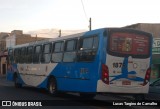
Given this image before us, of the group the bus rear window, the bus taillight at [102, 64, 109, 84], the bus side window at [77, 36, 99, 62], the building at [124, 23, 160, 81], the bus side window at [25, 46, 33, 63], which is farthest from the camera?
the building at [124, 23, 160, 81]

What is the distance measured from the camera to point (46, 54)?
66.5 feet

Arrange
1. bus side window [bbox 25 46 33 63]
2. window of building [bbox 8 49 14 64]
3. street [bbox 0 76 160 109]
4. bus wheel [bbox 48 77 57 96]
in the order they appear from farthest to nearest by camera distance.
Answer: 1. window of building [bbox 8 49 14 64]
2. bus side window [bbox 25 46 33 63]
3. bus wheel [bbox 48 77 57 96]
4. street [bbox 0 76 160 109]

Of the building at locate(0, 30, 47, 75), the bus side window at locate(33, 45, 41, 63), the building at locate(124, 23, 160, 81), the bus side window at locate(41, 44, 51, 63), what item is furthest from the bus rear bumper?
the building at locate(0, 30, 47, 75)

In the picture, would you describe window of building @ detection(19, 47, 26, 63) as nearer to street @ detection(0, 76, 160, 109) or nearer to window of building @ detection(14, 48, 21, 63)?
window of building @ detection(14, 48, 21, 63)

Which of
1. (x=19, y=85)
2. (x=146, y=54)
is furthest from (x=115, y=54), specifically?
(x=19, y=85)

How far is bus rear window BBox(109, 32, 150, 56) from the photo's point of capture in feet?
48.5

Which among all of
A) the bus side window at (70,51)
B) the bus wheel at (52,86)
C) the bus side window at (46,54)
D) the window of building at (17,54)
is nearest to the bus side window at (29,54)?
the window of building at (17,54)

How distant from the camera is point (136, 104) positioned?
14844 mm

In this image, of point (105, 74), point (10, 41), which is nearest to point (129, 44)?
point (105, 74)

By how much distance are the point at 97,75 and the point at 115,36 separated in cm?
169

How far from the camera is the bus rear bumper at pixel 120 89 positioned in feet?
47.5

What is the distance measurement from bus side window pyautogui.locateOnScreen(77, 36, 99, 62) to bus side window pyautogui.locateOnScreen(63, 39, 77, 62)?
57 centimetres

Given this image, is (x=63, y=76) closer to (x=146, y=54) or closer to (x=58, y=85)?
(x=58, y=85)

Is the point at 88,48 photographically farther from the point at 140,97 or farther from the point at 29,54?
the point at 29,54
